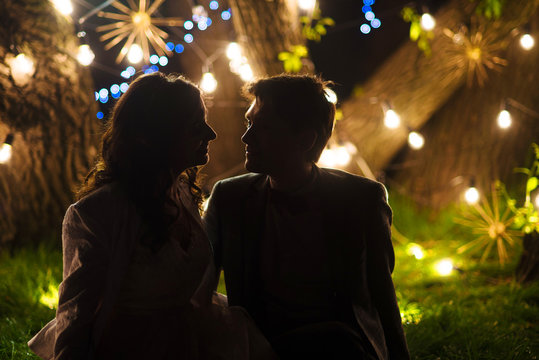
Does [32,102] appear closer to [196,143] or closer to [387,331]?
[196,143]

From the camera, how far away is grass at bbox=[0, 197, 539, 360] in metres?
2.70

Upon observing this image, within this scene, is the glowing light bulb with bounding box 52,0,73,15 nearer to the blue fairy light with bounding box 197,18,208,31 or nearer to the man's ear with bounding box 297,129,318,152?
the blue fairy light with bounding box 197,18,208,31

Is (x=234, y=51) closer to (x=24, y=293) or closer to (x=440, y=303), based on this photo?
(x=24, y=293)

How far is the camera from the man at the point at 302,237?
2230mm

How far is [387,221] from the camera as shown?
2.30 metres

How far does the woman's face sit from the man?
236 mm

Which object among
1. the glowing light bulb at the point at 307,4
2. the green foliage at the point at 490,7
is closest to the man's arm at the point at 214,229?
the glowing light bulb at the point at 307,4

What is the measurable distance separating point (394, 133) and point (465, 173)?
3.03 ft

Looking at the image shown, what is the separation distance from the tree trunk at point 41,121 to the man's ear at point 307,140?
7.03 feet

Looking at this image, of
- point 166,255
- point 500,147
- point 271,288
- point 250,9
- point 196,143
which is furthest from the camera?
point 500,147

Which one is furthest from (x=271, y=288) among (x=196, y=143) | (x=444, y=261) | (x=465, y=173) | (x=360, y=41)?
(x=360, y=41)

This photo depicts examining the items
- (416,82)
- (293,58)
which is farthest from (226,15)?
(416,82)

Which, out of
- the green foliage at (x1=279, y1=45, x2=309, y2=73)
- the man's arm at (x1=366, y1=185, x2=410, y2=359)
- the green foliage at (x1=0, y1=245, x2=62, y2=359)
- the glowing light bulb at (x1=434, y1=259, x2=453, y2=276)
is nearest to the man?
the man's arm at (x1=366, y1=185, x2=410, y2=359)

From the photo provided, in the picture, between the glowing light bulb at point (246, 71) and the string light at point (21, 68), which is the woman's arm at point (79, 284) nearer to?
the string light at point (21, 68)
